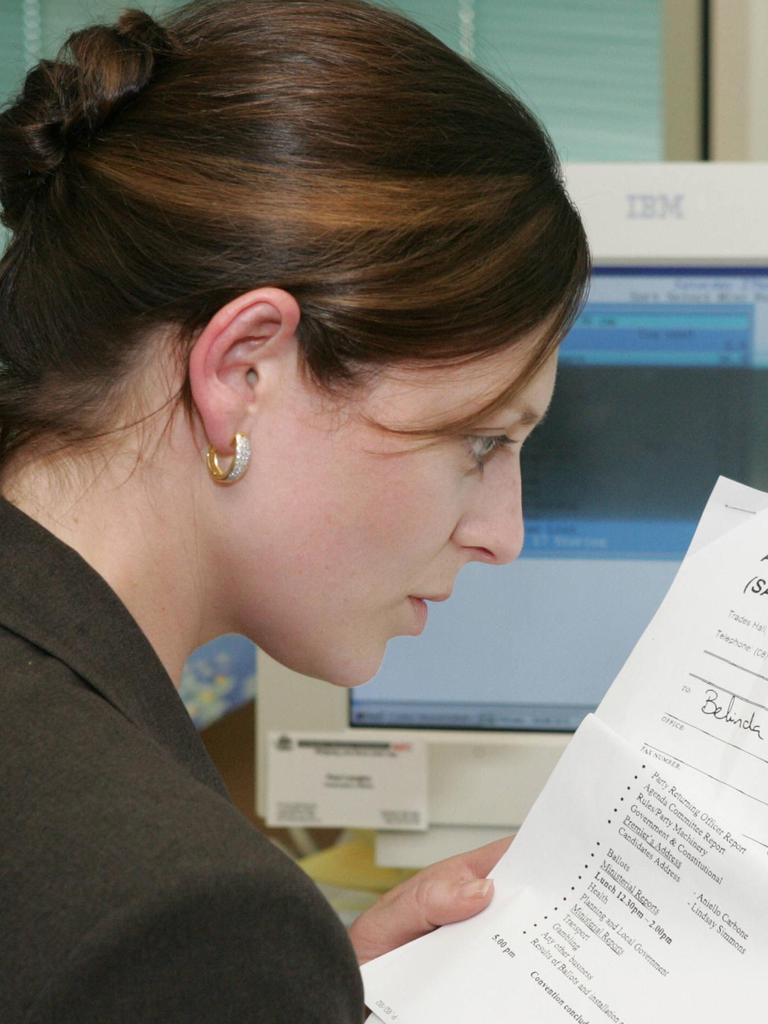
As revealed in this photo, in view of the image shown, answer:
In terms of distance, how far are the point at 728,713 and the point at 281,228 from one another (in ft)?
0.93

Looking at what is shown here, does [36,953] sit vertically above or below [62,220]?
below

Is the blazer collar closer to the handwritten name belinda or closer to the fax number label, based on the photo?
the handwritten name belinda

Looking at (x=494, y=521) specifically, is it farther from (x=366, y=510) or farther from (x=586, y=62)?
(x=586, y=62)

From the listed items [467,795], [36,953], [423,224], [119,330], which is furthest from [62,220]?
[467,795]

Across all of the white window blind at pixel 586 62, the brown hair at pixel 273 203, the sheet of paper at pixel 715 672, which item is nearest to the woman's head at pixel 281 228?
the brown hair at pixel 273 203

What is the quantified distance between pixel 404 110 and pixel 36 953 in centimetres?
38

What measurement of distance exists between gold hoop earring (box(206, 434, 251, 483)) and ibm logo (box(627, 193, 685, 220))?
1.30ft

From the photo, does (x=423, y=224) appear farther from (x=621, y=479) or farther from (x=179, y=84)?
(x=621, y=479)

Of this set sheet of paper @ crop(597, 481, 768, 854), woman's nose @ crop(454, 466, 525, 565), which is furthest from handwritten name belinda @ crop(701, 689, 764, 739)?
woman's nose @ crop(454, 466, 525, 565)

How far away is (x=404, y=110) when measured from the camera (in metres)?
0.56

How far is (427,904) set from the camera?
0.64m

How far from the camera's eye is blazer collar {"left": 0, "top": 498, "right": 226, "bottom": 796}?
51cm

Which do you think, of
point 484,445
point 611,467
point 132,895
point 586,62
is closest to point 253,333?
point 484,445

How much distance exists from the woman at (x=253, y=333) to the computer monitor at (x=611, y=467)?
0.23 meters
